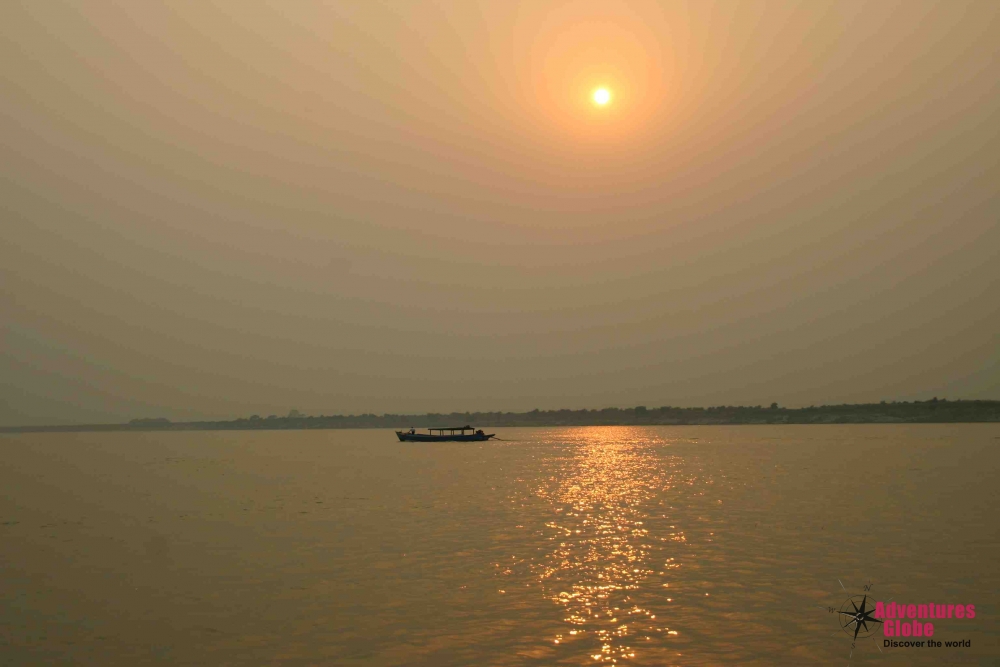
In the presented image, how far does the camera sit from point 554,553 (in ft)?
90.9

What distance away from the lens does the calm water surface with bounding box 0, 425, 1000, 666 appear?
1703cm

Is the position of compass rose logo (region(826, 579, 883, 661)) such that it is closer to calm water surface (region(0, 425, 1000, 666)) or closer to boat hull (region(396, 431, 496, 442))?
calm water surface (region(0, 425, 1000, 666))

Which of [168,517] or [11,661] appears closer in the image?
[11,661]

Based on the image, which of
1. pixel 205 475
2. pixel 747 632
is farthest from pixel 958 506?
pixel 205 475

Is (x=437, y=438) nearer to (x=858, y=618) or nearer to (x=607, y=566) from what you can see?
(x=607, y=566)

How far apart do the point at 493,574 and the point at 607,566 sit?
378cm

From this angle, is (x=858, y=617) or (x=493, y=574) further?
(x=493, y=574)

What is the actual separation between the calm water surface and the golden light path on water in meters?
0.11

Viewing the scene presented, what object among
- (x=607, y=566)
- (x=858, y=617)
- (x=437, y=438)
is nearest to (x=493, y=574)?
(x=607, y=566)

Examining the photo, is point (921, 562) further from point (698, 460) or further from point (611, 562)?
point (698, 460)

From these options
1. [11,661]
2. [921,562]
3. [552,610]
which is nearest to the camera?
[11,661]

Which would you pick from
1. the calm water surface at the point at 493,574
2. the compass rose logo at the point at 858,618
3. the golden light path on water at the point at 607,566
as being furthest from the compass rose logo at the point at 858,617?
the golden light path on water at the point at 607,566

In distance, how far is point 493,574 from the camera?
2420 cm

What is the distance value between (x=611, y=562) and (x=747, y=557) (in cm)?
475
